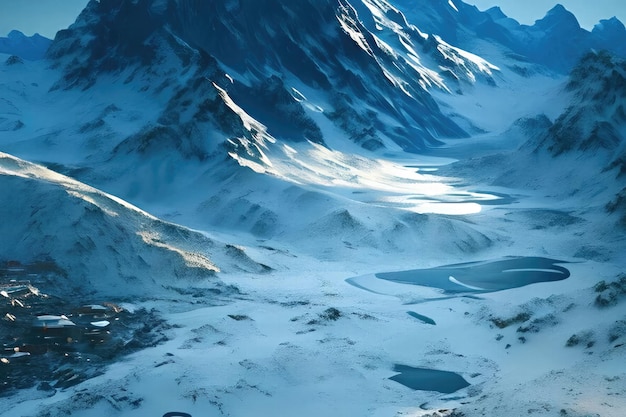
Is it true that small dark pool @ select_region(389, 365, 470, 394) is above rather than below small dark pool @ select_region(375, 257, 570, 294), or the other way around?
below

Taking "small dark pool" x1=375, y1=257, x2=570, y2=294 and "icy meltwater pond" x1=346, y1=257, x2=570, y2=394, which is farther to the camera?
"small dark pool" x1=375, y1=257, x2=570, y2=294

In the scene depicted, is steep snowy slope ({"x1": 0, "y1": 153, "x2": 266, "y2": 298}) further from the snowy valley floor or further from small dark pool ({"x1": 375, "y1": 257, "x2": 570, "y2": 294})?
small dark pool ({"x1": 375, "y1": 257, "x2": 570, "y2": 294})

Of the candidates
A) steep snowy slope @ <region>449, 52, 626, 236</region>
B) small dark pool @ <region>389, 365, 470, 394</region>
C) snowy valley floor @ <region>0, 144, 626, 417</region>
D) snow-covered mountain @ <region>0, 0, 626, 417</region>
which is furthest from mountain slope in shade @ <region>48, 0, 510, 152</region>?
small dark pool @ <region>389, 365, 470, 394</region>

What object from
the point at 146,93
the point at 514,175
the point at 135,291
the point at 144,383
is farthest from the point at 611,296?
the point at 146,93

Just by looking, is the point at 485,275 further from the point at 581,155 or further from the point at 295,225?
the point at 581,155

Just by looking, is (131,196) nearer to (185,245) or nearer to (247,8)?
(185,245)

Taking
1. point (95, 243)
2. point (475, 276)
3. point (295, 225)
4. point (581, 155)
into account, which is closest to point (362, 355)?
point (95, 243)
